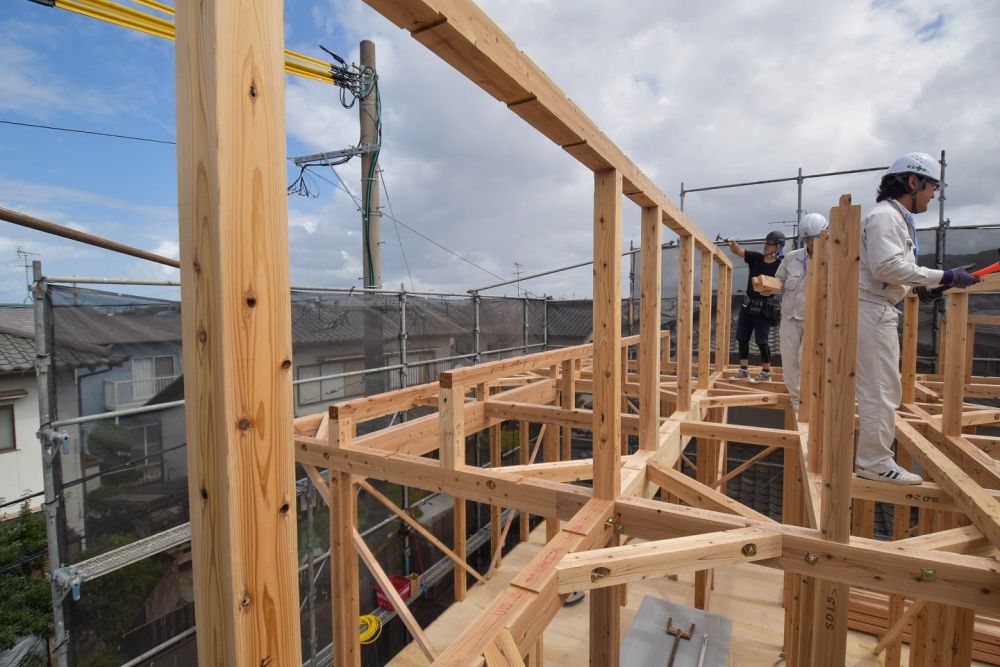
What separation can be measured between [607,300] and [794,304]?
3.18 meters

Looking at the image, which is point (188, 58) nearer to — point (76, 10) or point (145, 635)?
point (145, 635)

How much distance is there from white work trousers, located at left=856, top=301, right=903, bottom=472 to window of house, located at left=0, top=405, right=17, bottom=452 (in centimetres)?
1152

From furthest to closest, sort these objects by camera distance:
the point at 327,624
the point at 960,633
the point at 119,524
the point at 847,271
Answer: the point at 327,624 → the point at 119,524 → the point at 960,633 → the point at 847,271

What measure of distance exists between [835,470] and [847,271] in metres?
0.75

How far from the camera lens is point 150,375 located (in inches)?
158

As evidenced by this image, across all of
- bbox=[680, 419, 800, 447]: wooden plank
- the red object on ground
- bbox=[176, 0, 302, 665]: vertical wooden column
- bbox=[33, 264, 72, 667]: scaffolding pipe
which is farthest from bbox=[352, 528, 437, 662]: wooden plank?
the red object on ground

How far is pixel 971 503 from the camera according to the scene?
2182 mm

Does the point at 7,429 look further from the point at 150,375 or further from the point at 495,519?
the point at 495,519

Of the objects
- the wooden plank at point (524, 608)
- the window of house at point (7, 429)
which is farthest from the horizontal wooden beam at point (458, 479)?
the window of house at point (7, 429)

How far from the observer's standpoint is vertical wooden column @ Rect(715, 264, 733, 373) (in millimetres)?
6121

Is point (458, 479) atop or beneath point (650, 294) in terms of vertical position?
beneath

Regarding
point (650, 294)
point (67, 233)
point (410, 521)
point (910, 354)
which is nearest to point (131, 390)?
point (67, 233)

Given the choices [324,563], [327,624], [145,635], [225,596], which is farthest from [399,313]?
[225,596]

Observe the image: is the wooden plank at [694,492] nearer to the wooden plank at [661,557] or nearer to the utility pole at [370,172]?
the wooden plank at [661,557]
